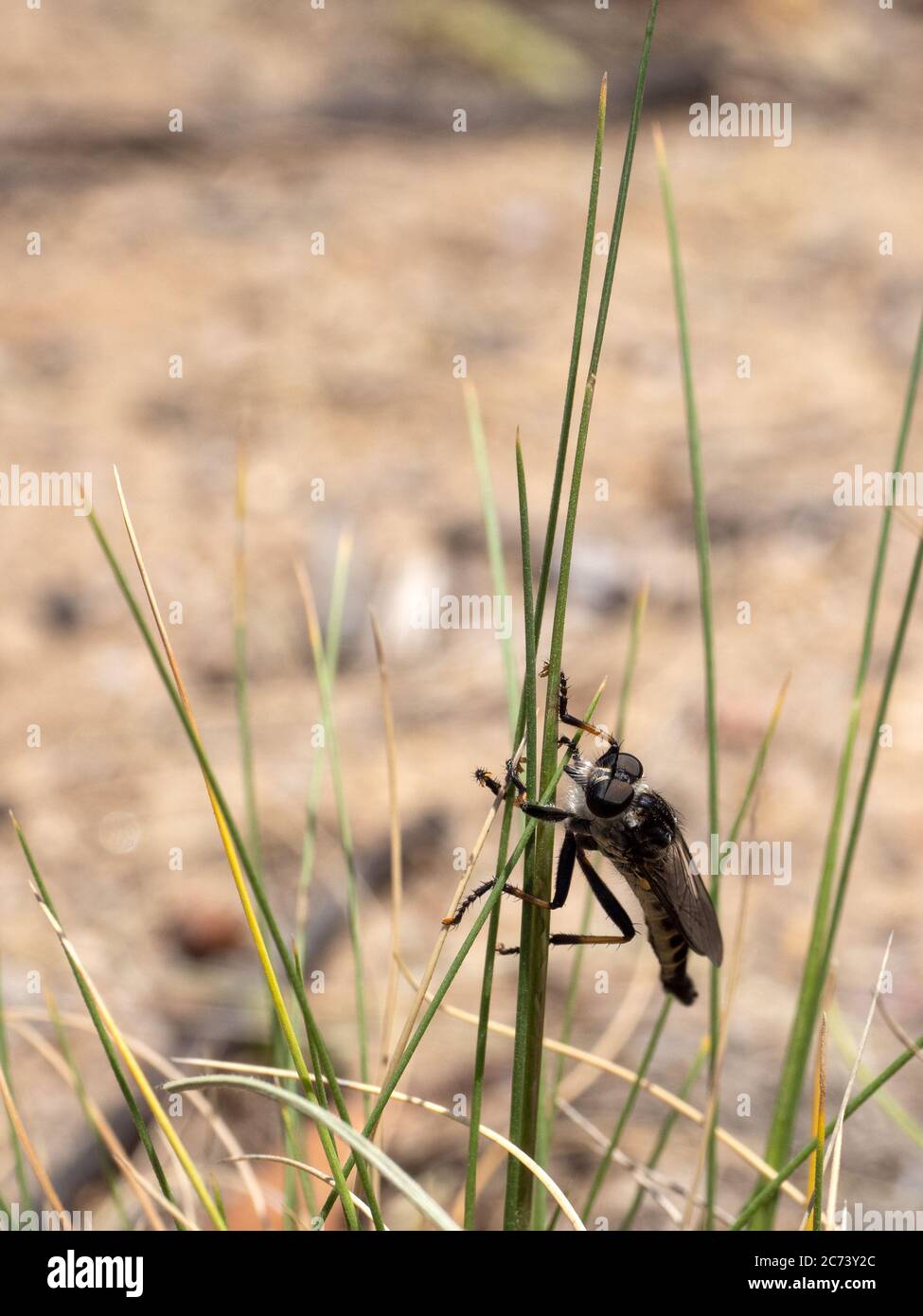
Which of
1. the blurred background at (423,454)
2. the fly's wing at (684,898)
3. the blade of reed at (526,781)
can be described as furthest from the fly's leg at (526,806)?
the blurred background at (423,454)

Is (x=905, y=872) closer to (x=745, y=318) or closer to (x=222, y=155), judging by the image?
(x=745, y=318)

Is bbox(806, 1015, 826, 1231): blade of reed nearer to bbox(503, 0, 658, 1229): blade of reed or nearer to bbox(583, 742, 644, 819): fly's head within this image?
bbox(503, 0, 658, 1229): blade of reed

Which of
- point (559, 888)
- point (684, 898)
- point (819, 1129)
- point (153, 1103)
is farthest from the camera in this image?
point (684, 898)

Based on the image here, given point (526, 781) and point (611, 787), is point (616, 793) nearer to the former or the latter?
point (611, 787)

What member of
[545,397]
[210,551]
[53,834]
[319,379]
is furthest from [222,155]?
[53,834]

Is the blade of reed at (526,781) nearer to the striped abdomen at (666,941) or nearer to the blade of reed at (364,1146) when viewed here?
the blade of reed at (364,1146)

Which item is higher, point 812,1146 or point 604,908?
point 604,908

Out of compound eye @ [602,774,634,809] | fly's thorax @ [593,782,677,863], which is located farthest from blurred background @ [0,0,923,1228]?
compound eye @ [602,774,634,809]

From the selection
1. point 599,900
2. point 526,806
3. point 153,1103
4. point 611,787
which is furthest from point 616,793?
point 153,1103
